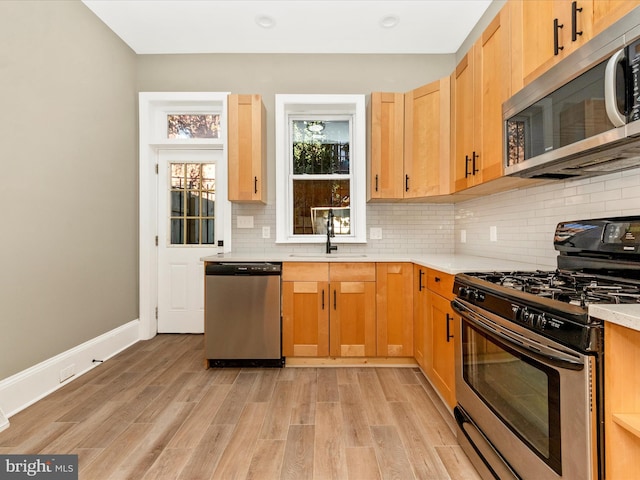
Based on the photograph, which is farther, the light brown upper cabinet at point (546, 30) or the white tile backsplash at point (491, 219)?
the white tile backsplash at point (491, 219)

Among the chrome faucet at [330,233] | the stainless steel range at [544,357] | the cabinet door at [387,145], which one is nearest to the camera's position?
the stainless steel range at [544,357]

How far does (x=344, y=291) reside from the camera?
2.67m

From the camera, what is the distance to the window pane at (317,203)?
3414 mm

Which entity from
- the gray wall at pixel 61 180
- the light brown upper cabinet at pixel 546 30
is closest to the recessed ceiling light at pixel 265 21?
the gray wall at pixel 61 180

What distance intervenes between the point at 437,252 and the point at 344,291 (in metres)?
1.23

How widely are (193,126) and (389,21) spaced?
88.5 inches

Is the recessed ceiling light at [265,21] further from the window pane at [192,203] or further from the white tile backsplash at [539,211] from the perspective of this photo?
the white tile backsplash at [539,211]

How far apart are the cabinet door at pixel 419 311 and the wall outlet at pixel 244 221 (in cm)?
171

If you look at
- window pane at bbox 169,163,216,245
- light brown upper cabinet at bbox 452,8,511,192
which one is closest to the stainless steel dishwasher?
window pane at bbox 169,163,216,245

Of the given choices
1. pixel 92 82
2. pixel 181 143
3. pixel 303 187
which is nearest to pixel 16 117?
pixel 92 82

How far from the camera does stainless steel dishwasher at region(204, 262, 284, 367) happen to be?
263cm

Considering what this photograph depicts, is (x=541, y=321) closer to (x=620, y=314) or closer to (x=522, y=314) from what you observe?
(x=522, y=314)

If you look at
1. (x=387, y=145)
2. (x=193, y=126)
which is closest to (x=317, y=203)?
(x=387, y=145)

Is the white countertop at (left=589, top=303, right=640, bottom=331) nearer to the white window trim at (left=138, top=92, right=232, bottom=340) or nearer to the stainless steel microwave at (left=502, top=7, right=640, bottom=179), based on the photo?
the stainless steel microwave at (left=502, top=7, right=640, bottom=179)
